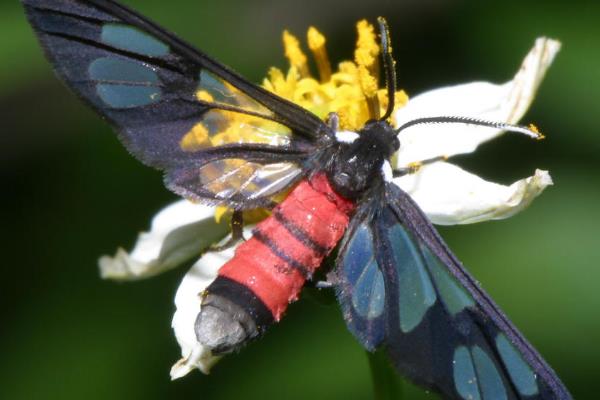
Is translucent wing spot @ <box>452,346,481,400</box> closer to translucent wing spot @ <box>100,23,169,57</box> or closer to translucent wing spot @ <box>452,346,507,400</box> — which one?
translucent wing spot @ <box>452,346,507,400</box>

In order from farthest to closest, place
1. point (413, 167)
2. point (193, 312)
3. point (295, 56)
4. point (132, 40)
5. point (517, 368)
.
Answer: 1. point (295, 56)
2. point (413, 167)
3. point (193, 312)
4. point (132, 40)
5. point (517, 368)

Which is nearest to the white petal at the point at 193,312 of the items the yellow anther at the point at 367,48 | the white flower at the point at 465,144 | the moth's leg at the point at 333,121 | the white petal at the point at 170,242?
the white petal at the point at 170,242

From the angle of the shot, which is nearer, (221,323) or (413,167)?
(221,323)

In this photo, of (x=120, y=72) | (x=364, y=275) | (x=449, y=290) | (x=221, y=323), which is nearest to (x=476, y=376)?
(x=449, y=290)

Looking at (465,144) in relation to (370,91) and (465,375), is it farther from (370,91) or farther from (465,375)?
(465,375)

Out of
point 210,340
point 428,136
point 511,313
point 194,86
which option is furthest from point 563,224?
point 210,340

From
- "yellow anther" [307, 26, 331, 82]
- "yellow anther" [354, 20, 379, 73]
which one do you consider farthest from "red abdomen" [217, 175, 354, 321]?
"yellow anther" [307, 26, 331, 82]
